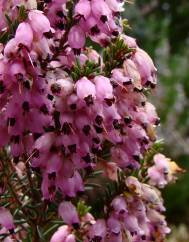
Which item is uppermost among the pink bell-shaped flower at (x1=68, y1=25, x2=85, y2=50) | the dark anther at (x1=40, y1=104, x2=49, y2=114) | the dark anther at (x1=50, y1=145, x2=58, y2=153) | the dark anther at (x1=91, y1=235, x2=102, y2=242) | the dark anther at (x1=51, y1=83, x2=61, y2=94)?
the pink bell-shaped flower at (x1=68, y1=25, x2=85, y2=50)

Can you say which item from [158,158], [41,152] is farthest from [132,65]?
[158,158]

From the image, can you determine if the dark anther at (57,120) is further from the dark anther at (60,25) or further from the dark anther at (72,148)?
the dark anther at (60,25)

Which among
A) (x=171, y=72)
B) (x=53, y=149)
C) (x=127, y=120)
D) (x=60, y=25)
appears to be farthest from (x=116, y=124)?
(x=171, y=72)

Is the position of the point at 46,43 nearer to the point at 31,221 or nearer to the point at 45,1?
the point at 45,1

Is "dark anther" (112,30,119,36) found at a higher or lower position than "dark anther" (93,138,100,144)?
higher

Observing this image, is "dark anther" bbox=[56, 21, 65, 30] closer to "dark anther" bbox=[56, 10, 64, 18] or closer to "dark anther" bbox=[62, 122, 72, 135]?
"dark anther" bbox=[56, 10, 64, 18]

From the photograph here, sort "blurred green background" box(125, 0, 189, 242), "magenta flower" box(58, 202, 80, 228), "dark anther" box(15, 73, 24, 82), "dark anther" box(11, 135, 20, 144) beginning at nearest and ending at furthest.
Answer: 1. "dark anther" box(15, 73, 24, 82)
2. "dark anther" box(11, 135, 20, 144)
3. "magenta flower" box(58, 202, 80, 228)
4. "blurred green background" box(125, 0, 189, 242)

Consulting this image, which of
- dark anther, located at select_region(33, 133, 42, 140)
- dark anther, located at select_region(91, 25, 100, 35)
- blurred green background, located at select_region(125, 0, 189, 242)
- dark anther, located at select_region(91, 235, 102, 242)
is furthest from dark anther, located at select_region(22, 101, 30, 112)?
blurred green background, located at select_region(125, 0, 189, 242)

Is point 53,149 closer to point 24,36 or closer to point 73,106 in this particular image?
point 73,106
